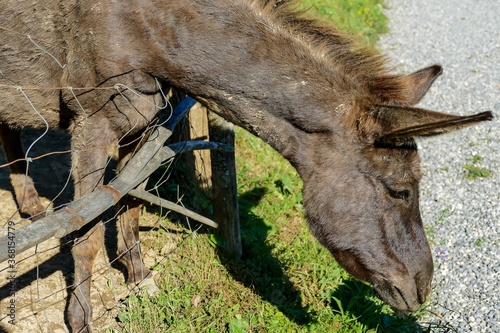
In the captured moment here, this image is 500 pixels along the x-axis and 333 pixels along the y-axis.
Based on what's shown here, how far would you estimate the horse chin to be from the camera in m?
3.46

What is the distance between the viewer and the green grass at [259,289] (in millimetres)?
4121

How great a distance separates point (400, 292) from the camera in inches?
138

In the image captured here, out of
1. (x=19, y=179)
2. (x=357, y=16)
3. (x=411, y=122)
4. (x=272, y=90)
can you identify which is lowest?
Result: (x=19, y=179)

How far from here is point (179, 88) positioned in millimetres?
3389

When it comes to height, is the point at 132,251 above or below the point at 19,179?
above

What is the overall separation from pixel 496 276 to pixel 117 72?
368 cm

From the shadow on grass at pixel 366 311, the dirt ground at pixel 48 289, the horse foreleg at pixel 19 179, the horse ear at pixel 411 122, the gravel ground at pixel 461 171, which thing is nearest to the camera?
the horse ear at pixel 411 122

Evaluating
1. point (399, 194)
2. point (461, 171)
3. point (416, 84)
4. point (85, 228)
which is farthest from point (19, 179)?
point (461, 171)

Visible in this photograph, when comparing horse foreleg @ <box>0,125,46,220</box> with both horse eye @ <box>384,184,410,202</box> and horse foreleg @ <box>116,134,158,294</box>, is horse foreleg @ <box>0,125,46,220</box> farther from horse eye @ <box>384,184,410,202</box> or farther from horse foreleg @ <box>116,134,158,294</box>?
horse eye @ <box>384,184,410,202</box>

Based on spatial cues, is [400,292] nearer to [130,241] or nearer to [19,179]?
[130,241]

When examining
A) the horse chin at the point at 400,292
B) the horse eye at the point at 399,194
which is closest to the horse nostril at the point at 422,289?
the horse chin at the point at 400,292

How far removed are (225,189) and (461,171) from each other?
3539mm

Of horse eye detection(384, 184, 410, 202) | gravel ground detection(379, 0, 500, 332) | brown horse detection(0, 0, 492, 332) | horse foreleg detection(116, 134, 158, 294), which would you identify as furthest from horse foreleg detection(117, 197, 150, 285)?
gravel ground detection(379, 0, 500, 332)

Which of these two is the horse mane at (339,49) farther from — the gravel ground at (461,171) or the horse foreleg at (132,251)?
the horse foreleg at (132,251)
